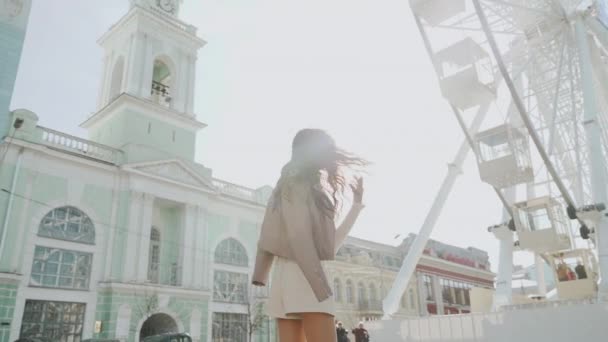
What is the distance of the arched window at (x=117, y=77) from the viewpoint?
111 ft

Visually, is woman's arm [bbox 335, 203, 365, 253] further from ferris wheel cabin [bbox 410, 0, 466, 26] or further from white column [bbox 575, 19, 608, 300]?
ferris wheel cabin [bbox 410, 0, 466, 26]

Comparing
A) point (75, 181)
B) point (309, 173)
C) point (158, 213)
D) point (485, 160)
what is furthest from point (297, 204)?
point (158, 213)

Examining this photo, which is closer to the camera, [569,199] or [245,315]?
[569,199]

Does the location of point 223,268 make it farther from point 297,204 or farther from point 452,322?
point 297,204

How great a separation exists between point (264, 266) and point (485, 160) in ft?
47.2

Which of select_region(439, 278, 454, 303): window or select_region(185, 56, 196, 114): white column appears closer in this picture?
select_region(185, 56, 196, 114): white column

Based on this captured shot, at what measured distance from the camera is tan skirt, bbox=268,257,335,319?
2385mm

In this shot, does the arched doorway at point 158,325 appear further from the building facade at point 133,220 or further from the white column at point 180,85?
the white column at point 180,85

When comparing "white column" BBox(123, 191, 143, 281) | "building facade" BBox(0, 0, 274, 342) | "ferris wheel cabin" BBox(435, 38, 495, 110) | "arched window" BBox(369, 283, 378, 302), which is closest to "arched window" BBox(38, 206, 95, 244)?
"building facade" BBox(0, 0, 274, 342)

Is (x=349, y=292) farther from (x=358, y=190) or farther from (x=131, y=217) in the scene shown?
(x=358, y=190)

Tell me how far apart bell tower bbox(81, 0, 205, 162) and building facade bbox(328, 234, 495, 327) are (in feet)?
53.5

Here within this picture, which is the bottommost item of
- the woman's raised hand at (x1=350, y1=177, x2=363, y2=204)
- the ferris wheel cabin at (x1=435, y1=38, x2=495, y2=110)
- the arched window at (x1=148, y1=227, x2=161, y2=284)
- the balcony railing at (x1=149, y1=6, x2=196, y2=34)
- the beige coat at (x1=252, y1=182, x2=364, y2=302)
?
the beige coat at (x1=252, y1=182, x2=364, y2=302)

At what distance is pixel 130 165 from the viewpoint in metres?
27.7

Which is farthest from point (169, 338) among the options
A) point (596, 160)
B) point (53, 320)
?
point (596, 160)
